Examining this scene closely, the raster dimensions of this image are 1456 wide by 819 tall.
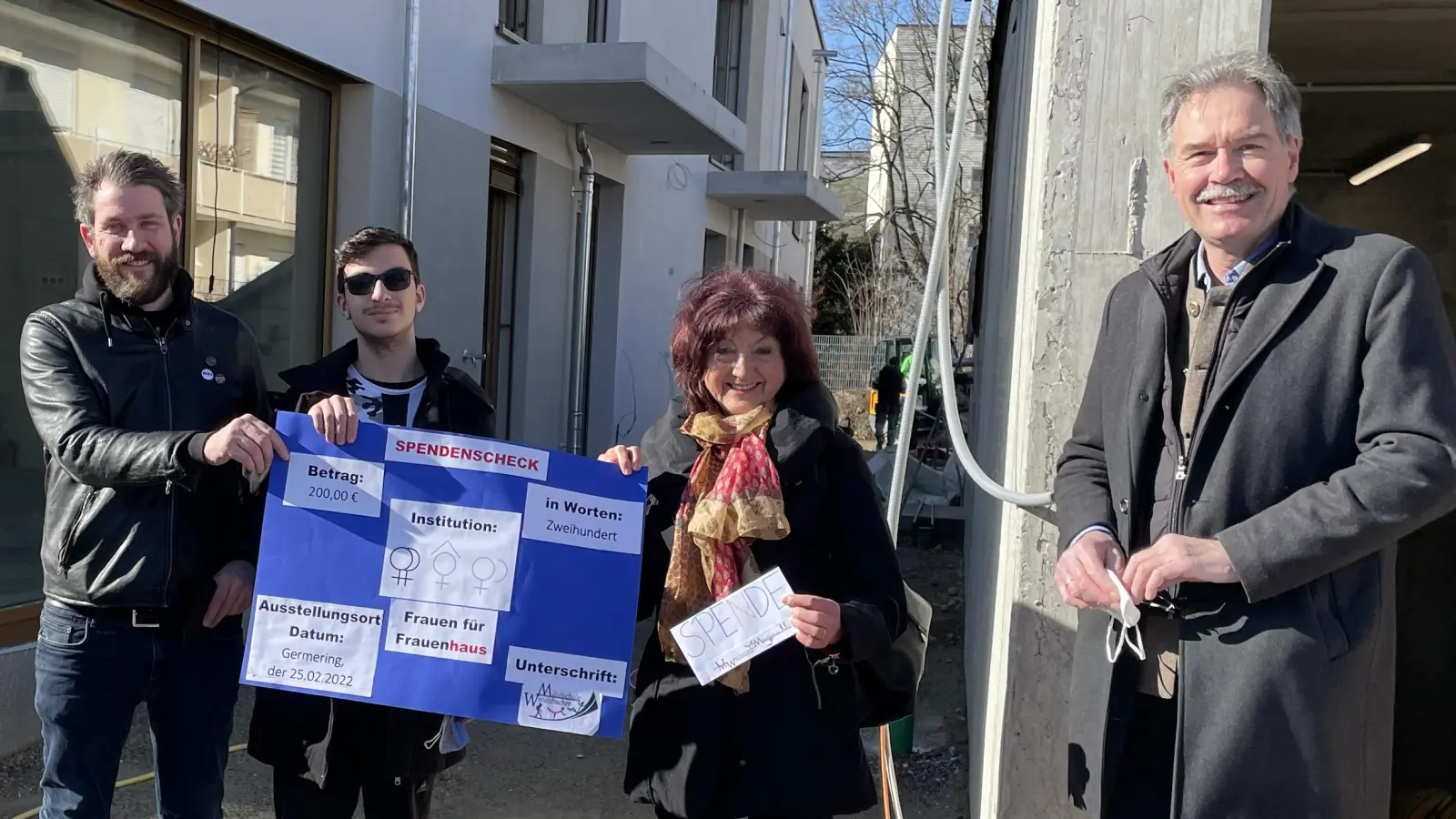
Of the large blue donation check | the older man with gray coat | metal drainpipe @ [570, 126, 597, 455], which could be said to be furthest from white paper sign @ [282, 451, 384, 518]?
metal drainpipe @ [570, 126, 597, 455]

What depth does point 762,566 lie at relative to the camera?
2.33m

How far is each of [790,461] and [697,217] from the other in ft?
39.2

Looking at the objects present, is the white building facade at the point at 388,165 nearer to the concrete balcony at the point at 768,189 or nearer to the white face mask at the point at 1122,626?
the concrete balcony at the point at 768,189

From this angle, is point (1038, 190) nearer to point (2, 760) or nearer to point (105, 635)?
point (105, 635)

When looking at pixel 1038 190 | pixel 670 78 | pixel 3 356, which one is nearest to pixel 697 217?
pixel 670 78

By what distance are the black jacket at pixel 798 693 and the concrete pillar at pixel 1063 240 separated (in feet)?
2.24

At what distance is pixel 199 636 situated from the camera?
2.64 meters

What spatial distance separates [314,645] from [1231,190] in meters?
2.22

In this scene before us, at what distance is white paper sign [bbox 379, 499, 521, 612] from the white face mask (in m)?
1.35

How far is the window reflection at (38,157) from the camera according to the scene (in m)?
4.55

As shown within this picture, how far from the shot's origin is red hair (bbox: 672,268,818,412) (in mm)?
2389

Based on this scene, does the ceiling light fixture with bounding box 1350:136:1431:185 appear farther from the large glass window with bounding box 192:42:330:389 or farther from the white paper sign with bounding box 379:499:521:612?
the large glass window with bounding box 192:42:330:389

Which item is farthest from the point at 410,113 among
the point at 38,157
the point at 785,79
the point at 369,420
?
the point at 785,79

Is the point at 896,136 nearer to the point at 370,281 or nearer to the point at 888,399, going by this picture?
the point at 888,399
